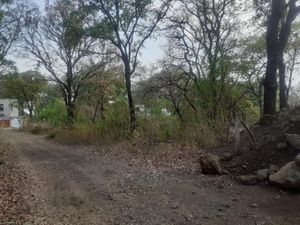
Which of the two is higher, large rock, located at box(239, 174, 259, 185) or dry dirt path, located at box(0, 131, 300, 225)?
large rock, located at box(239, 174, 259, 185)

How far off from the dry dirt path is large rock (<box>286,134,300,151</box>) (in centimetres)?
157

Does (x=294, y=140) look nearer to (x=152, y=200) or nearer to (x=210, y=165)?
(x=210, y=165)

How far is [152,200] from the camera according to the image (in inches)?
259

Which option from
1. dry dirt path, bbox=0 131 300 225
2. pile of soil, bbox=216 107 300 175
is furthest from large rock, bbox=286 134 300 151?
dry dirt path, bbox=0 131 300 225

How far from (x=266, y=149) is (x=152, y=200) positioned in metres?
3.53

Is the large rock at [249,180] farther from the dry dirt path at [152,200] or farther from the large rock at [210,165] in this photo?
the large rock at [210,165]

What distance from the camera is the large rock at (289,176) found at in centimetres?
643

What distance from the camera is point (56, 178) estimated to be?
9273 millimetres

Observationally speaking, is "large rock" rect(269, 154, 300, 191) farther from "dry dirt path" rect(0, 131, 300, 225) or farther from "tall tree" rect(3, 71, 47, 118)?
"tall tree" rect(3, 71, 47, 118)

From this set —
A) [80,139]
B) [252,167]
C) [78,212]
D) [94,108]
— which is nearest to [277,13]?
[252,167]

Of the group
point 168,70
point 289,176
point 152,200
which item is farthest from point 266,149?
point 168,70

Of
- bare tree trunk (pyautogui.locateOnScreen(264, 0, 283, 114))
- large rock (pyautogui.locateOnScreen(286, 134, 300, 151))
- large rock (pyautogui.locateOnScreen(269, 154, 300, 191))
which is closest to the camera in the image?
large rock (pyautogui.locateOnScreen(269, 154, 300, 191))

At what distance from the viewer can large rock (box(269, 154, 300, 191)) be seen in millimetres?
6430

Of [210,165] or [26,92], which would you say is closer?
[210,165]
